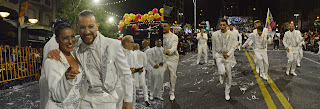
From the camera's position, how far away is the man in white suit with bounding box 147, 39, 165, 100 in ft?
23.0

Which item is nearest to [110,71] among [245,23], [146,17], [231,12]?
[146,17]

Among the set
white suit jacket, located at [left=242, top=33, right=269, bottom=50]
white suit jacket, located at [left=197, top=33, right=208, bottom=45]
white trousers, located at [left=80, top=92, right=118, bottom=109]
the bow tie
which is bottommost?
white trousers, located at [left=80, top=92, right=118, bottom=109]

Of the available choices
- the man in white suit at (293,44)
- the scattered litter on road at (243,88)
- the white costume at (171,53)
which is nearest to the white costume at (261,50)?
the man in white suit at (293,44)

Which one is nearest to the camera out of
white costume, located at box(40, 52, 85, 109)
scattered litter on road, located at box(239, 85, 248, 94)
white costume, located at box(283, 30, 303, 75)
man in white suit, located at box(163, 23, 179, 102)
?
white costume, located at box(40, 52, 85, 109)

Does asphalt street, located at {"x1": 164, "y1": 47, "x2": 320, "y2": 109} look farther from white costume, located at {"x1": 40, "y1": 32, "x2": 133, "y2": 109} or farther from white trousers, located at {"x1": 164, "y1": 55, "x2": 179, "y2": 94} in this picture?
white costume, located at {"x1": 40, "y1": 32, "x2": 133, "y2": 109}

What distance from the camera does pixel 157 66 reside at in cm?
702

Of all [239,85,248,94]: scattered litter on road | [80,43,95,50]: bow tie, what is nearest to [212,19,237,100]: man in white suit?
[239,85,248,94]: scattered litter on road

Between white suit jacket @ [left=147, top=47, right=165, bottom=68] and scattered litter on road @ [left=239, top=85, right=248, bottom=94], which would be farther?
scattered litter on road @ [left=239, top=85, right=248, bottom=94]

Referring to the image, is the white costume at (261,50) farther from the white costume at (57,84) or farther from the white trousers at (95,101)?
the white costume at (57,84)

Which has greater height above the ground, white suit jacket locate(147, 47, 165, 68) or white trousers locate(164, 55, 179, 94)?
white suit jacket locate(147, 47, 165, 68)

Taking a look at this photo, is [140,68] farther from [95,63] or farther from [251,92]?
[95,63]

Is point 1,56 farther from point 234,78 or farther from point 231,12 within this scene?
point 231,12

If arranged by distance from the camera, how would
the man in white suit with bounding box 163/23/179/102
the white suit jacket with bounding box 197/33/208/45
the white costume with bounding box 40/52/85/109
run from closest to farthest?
the white costume with bounding box 40/52/85/109
the man in white suit with bounding box 163/23/179/102
the white suit jacket with bounding box 197/33/208/45

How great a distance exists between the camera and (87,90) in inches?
101
